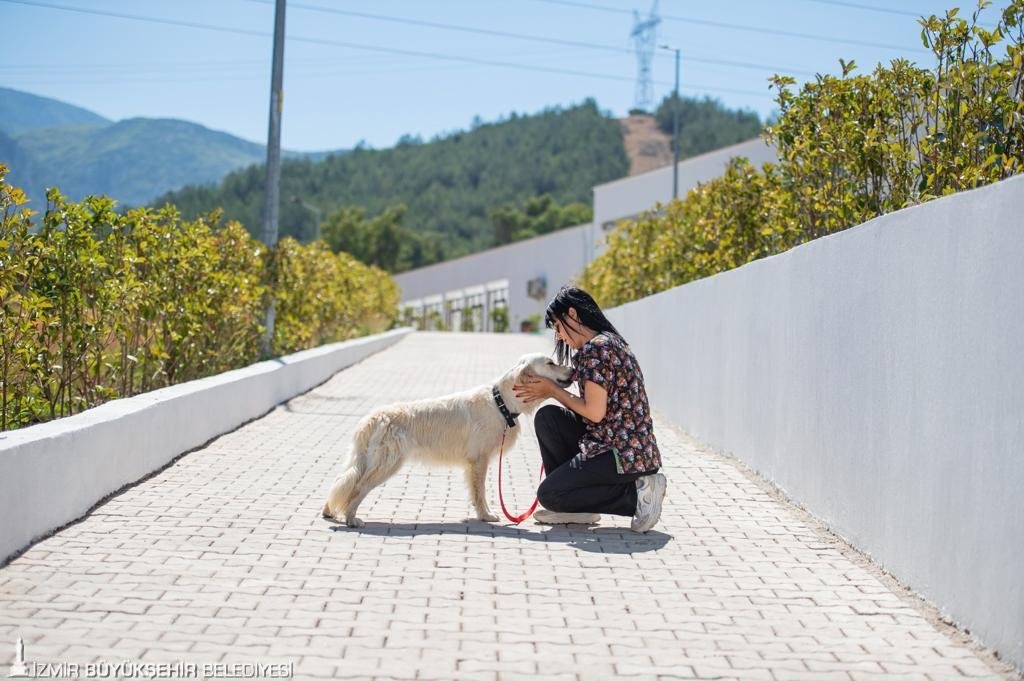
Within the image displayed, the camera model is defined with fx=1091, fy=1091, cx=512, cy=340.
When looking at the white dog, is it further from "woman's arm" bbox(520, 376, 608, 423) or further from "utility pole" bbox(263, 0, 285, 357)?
"utility pole" bbox(263, 0, 285, 357)

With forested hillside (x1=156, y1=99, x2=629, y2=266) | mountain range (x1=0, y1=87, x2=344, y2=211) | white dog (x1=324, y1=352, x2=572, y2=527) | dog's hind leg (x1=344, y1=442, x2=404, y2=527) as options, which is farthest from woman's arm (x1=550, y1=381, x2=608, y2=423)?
forested hillside (x1=156, y1=99, x2=629, y2=266)

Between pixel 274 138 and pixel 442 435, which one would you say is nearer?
pixel 442 435

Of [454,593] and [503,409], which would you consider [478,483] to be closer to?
[503,409]

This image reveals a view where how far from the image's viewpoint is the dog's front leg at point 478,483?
778 centimetres

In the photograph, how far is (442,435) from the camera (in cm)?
775

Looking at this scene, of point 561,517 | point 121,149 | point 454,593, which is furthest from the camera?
point 121,149

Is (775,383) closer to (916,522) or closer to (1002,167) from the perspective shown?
(1002,167)

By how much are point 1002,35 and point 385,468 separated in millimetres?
5965

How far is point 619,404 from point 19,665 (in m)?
4.29

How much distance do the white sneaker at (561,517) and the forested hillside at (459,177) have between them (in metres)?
117

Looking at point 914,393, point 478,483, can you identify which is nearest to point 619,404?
point 478,483

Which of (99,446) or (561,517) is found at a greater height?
(99,446)

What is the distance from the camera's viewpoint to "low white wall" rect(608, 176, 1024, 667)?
472 centimetres

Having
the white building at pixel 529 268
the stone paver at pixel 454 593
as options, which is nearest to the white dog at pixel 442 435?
the stone paver at pixel 454 593
